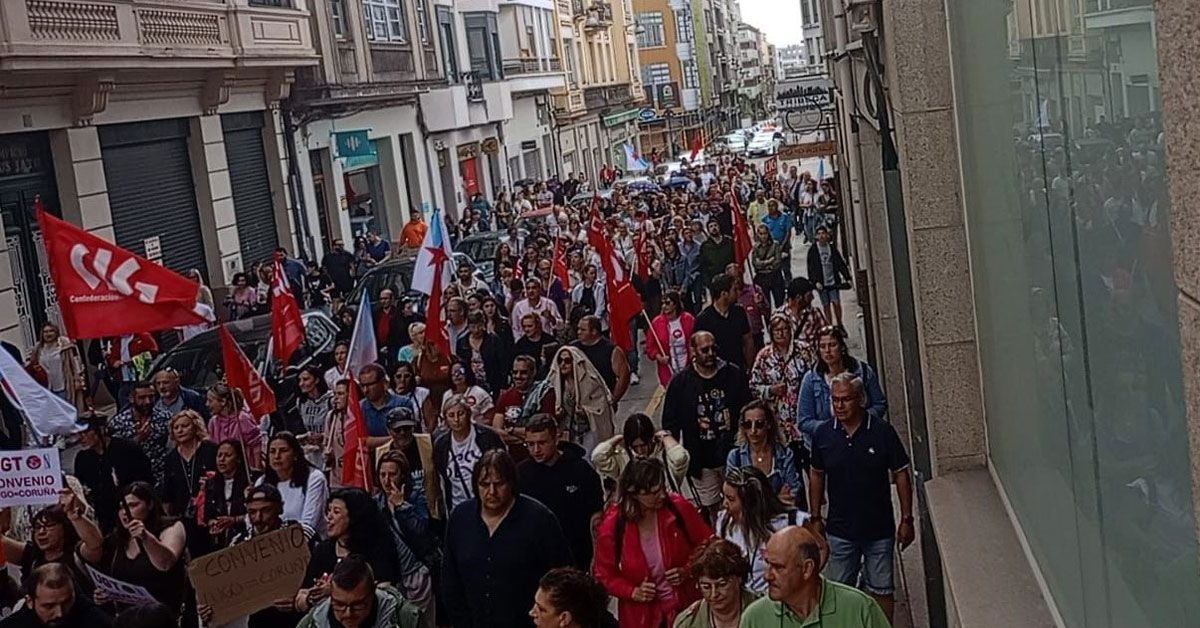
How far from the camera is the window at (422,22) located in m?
38.3

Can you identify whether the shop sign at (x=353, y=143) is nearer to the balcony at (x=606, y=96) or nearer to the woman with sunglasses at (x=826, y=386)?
the woman with sunglasses at (x=826, y=386)

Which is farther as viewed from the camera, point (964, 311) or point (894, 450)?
point (894, 450)

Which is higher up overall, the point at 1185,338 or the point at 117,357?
the point at 1185,338

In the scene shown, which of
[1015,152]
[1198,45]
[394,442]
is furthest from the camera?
[394,442]

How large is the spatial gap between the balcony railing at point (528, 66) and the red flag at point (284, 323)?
35.7 meters

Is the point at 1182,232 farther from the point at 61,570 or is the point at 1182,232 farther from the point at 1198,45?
the point at 61,570

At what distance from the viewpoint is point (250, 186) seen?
2655 cm

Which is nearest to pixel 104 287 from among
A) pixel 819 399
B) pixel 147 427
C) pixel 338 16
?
pixel 147 427

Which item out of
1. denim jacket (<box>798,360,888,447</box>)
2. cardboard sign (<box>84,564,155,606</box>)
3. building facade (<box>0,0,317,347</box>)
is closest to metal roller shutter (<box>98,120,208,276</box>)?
building facade (<box>0,0,317,347</box>)

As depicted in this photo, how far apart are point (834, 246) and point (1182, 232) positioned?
48.7 feet

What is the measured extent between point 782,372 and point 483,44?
3753 centimetres

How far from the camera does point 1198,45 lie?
2145 mm

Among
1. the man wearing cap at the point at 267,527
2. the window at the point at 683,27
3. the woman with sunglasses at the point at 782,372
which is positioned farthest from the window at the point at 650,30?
the man wearing cap at the point at 267,527

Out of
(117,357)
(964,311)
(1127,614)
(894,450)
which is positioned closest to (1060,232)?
(1127,614)
